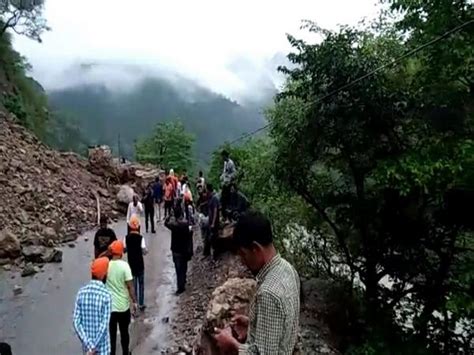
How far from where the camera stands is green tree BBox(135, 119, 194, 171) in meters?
50.1

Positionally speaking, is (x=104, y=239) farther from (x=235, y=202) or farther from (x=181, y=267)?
(x=235, y=202)

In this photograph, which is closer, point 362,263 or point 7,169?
point 362,263

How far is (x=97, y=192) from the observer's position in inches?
1064

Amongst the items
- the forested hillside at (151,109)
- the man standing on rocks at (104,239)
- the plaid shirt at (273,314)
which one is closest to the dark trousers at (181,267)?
the man standing on rocks at (104,239)

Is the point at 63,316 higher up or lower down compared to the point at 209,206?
lower down

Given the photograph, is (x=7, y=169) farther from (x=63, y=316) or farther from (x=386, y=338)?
(x=386, y=338)

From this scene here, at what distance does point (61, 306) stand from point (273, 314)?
10205mm

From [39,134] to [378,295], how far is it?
3447cm

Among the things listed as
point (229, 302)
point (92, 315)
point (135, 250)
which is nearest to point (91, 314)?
point (92, 315)

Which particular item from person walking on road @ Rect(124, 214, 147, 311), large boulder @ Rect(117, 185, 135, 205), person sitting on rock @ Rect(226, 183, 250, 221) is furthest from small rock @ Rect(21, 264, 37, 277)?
large boulder @ Rect(117, 185, 135, 205)

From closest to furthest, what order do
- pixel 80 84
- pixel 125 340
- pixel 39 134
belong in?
1. pixel 125 340
2. pixel 39 134
3. pixel 80 84

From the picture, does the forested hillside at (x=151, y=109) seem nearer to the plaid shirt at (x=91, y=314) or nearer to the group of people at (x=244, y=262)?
the group of people at (x=244, y=262)

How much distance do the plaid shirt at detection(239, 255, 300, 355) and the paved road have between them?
626 centimetres

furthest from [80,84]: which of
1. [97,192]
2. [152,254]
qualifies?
[152,254]
